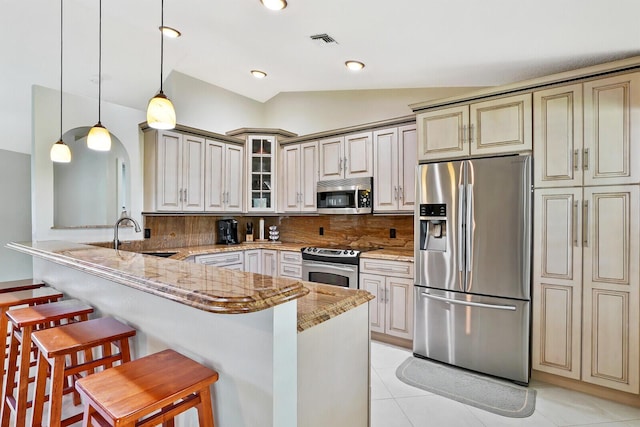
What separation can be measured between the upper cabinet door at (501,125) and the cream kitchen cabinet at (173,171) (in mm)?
3059

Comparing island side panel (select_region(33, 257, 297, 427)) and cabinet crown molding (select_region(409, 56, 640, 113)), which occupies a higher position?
cabinet crown molding (select_region(409, 56, 640, 113))

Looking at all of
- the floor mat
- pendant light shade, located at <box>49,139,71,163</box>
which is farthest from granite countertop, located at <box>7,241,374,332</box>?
the floor mat

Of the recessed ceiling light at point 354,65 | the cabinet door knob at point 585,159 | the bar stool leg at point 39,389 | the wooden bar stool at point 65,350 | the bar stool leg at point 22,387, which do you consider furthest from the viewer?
the recessed ceiling light at point 354,65

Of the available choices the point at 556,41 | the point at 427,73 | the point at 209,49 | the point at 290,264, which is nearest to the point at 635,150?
the point at 556,41

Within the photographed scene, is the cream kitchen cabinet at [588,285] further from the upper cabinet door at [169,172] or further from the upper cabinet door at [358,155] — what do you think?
the upper cabinet door at [169,172]

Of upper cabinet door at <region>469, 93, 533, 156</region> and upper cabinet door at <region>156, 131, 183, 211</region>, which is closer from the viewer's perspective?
upper cabinet door at <region>469, 93, 533, 156</region>

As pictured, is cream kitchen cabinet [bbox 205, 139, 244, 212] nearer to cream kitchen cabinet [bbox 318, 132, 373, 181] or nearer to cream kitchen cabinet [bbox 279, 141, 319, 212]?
cream kitchen cabinet [bbox 279, 141, 319, 212]

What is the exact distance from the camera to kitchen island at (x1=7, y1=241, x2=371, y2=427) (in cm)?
100

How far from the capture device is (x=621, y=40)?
205 cm

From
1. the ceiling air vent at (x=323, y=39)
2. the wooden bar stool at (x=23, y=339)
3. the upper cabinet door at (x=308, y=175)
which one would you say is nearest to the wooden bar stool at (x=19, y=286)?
the wooden bar stool at (x=23, y=339)

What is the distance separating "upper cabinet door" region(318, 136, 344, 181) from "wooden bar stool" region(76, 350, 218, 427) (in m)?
2.93

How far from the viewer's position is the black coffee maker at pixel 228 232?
174 inches

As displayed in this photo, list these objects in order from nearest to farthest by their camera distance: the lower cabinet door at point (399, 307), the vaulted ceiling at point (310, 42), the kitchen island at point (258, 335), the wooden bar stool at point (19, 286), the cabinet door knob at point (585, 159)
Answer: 1. the kitchen island at point (258, 335)
2. the vaulted ceiling at point (310, 42)
3. the cabinet door knob at point (585, 159)
4. the wooden bar stool at point (19, 286)
5. the lower cabinet door at point (399, 307)

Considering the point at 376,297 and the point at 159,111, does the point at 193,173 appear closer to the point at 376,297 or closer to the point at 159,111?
the point at 159,111
